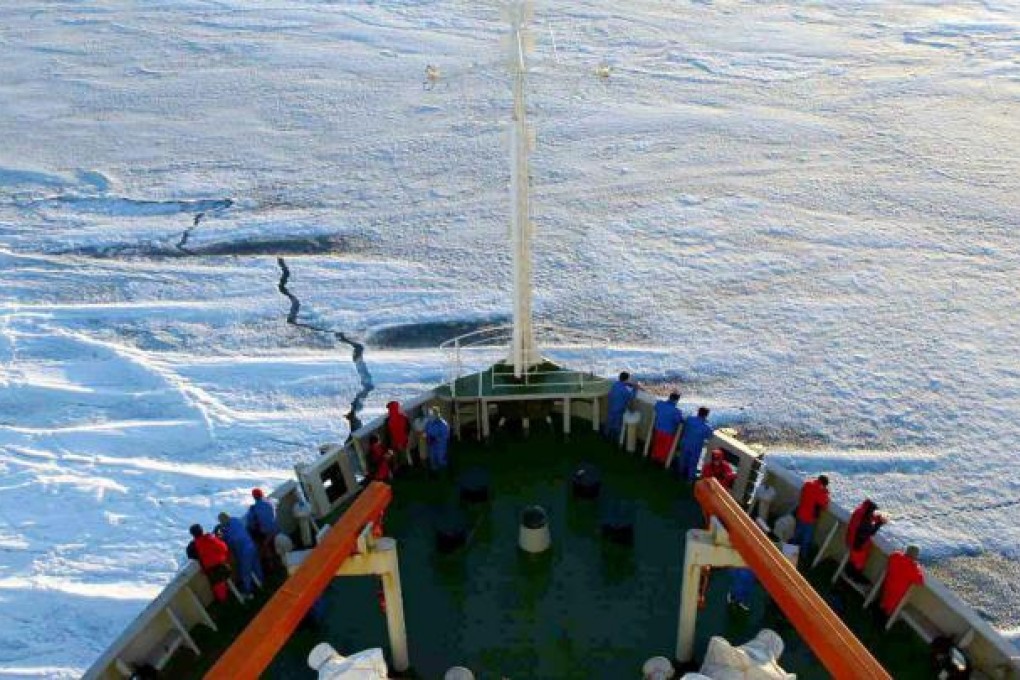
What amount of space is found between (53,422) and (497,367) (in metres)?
8.21

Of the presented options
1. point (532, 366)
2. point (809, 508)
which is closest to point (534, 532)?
point (532, 366)

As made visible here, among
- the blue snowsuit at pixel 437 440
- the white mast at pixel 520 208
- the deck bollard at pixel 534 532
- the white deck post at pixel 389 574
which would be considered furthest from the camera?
the blue snowsuit at pixel 437 440

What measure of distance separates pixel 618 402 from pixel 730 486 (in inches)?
Answer: 52.7

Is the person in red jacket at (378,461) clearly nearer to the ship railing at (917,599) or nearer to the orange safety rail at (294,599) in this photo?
the orange safety rail at (294,599)

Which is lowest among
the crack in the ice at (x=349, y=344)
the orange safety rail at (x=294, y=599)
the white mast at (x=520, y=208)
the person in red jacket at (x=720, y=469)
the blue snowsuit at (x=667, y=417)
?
the crack in the ice at (x=349, y=344)

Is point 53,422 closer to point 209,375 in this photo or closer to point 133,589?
point 209,375

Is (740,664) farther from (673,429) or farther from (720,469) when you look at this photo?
(673,429)

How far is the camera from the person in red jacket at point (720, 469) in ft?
25.1

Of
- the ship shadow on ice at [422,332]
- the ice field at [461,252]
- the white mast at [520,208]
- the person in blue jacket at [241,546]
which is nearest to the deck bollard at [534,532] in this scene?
the white mast at [520,208]

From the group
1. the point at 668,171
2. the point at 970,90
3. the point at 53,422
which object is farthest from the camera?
the point at 970,90

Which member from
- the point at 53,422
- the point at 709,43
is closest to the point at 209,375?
the point at 53,422

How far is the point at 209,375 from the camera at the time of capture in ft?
47.5

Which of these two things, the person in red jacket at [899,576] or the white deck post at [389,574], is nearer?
the white deck post at [389,574]

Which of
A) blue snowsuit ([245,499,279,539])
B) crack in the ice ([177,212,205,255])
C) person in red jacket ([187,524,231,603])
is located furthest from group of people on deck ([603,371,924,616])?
crack in the ice ([177,212,205,255])
